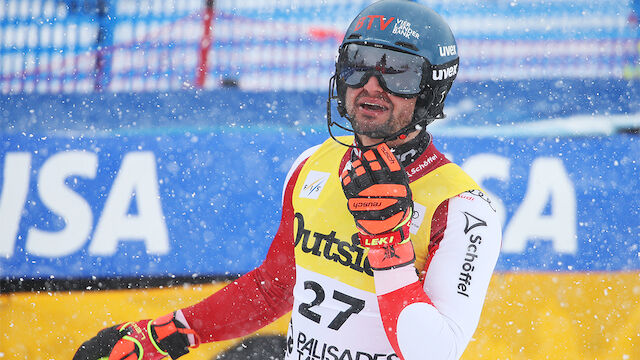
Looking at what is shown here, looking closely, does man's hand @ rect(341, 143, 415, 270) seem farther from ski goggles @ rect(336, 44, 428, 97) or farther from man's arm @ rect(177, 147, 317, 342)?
man's arm @ rect(177, 147, 317, 342)

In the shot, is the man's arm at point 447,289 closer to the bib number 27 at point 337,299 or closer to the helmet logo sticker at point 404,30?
the bib number 27 at point 337,299

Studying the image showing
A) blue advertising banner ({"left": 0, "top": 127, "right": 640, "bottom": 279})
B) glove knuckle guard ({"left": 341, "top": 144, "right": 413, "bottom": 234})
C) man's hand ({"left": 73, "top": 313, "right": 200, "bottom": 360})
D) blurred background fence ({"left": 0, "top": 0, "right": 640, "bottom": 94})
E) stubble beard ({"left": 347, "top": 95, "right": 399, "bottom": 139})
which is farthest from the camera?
blurred background fence ({"left": 0, "top": 0, "right": 640, "bottom": 94})

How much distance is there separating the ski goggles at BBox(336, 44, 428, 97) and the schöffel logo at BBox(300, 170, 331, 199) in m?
0.40

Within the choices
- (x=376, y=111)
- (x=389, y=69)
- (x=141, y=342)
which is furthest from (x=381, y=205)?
(x=141, y=342)

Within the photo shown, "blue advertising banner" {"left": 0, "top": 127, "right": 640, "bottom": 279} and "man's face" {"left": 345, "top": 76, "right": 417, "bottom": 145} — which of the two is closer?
"man's face" {"left": 345, "top": 76, "right": 417, "bottom": 145}

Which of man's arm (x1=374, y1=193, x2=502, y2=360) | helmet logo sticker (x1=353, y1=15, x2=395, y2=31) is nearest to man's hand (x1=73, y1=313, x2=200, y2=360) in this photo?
man's arm (x1=374, y1=193, x2=502, y2=360)

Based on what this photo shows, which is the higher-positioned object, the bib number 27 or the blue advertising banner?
the bib number 27

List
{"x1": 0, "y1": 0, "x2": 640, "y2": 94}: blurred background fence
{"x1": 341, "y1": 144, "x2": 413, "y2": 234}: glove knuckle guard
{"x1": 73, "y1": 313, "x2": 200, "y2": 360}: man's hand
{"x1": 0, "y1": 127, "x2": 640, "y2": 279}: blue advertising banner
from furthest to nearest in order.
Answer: {"x1": 0, "y1": 0, "x2": 640, "y2": 94}: blurred background fence → {"x1": 0, "y1": 127, "x2": 640, "y2": 279}: blue advertising banner → {"x1": 73, "y1": 313, "x2": 200, "y2": 360}: man's hand → {"x1": 341, "y1": 144, "x2": 413, "y2": 234}: glove knuckle guard

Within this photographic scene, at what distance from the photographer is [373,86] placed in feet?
8.33

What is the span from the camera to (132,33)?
647 cm

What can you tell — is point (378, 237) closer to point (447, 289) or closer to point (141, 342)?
point (447, 289)

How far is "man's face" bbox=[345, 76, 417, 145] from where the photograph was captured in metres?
2.50

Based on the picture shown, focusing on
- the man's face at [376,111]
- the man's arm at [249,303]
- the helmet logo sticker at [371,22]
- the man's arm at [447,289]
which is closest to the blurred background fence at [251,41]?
the man's arm at [249,303]

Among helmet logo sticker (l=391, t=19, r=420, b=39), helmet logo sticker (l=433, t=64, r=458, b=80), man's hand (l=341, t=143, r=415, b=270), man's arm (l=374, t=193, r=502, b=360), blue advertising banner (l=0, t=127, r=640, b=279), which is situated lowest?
blue advertising banner (l=0, t=127, r=640, b=279)
